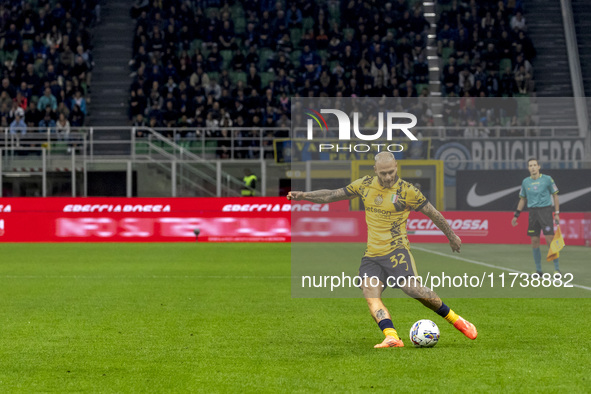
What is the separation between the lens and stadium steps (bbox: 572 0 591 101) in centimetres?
3956

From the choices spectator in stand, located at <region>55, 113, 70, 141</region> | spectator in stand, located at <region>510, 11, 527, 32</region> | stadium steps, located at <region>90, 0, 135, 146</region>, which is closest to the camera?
spectator in stand, located at <region>55, 113, 70, 141</region>

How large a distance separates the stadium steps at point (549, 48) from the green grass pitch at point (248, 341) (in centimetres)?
2338

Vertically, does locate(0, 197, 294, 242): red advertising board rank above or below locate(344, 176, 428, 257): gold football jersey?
below

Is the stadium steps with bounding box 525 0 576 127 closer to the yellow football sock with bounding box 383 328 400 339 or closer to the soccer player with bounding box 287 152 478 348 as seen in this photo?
the soccer player with bounding box 287 152 478 348

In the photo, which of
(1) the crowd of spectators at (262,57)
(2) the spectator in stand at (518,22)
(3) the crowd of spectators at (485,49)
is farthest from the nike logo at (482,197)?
(2) the spectator in stand at (518,22)

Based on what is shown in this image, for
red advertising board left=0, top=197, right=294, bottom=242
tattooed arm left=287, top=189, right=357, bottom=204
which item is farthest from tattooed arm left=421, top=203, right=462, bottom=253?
red advertising board left=0, top=197, right=294, bottom=242

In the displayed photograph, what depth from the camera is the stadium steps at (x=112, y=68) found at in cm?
3691

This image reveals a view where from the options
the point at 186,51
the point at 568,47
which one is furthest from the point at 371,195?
the point at 568,47

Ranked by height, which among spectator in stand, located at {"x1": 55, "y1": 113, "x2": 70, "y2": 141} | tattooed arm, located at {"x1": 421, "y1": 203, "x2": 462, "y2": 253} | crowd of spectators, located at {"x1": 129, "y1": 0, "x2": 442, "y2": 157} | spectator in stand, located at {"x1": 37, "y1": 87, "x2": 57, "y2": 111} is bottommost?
tattooed arm, located at {"x1": 421, "y1": 203, "x2": 462, "y2": 253}

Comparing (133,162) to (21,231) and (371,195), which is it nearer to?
(21,231)

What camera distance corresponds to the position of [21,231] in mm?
29328

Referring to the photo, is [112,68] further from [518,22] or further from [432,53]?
[518,22]

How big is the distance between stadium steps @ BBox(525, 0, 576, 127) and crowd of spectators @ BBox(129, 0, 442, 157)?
5.03 m

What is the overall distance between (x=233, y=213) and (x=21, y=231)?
6.17m
